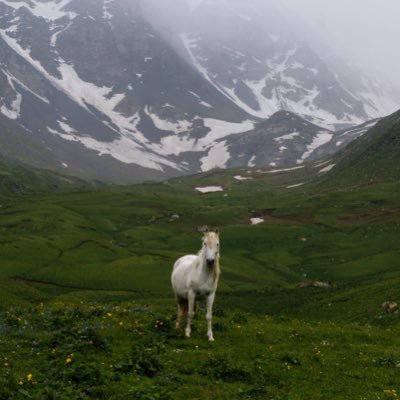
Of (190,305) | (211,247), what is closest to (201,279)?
(190,305)

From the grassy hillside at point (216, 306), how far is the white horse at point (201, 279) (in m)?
1.27

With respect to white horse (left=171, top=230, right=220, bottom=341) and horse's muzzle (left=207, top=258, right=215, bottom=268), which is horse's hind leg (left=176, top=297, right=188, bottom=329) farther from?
horse's muzzle (left=207, top=258, right=215, bottom=268)

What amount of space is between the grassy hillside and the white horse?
127 centimetres

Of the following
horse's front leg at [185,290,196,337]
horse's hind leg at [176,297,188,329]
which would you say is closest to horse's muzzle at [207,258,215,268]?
horse's front leg at [185,290,196,337]

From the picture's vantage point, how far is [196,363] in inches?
917

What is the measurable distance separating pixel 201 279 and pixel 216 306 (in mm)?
35401

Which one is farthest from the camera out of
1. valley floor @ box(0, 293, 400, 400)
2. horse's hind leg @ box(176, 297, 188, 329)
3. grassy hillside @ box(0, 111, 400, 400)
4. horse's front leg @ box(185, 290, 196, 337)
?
horse's hind leg @ box(176, 297, 188, 329)

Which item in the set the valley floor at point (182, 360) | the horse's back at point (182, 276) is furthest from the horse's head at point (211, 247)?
the valley floor at point (182, 360)

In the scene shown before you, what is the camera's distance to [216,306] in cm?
6184

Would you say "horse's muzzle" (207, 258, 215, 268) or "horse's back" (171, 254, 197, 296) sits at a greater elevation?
"horse's muzzle" (207, 258, 215, 268)

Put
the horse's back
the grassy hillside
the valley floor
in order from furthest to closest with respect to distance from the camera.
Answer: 1. the horse's back
2. the grassy hillside
3. the valley floor

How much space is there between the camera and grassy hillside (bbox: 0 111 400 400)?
69.0 feet

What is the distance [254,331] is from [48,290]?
5362 cm

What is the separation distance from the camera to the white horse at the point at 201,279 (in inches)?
Result: 1018
